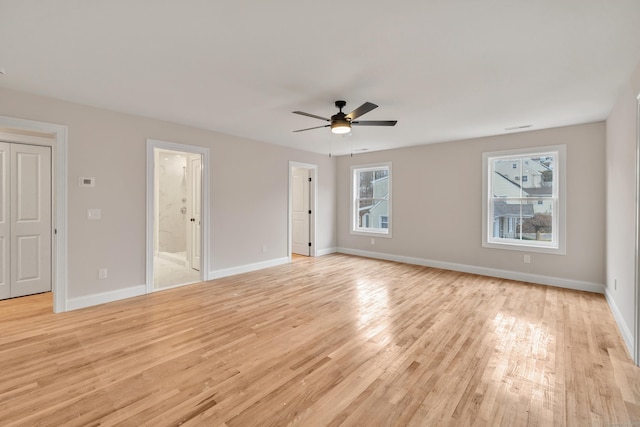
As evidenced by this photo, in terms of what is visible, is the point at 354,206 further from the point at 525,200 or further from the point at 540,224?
the point at 540,224

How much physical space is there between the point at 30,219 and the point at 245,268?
10.3ft

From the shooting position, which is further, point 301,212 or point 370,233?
point 301,212

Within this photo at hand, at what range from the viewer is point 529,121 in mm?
4285

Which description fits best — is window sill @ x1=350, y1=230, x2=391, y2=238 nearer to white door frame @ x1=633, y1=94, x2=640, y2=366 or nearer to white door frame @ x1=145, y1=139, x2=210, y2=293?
white door frame @ x1=145, y1=139, x2=210, y2=293

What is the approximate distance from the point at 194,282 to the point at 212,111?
269 cm

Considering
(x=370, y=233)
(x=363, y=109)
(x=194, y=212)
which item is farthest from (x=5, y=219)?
(x=370, y=233)

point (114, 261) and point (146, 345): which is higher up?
point (114, 261)

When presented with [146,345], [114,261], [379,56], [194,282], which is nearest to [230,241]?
[194,282]

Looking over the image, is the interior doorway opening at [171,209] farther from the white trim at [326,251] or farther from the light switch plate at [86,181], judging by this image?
the white trim at [326,251]

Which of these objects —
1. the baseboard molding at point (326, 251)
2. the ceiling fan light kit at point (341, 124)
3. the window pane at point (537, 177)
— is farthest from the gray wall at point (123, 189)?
the window pane at point (537, 177)

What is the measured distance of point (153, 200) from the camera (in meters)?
4.26

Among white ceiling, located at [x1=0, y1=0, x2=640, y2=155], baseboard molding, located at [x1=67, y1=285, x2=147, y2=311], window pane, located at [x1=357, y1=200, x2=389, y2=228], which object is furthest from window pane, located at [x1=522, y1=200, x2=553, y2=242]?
baseboard molding, located at [x1=67, y1=285, x2=147, y2=311]

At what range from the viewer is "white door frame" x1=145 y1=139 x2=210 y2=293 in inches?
165

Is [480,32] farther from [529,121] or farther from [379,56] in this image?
[529,121]
